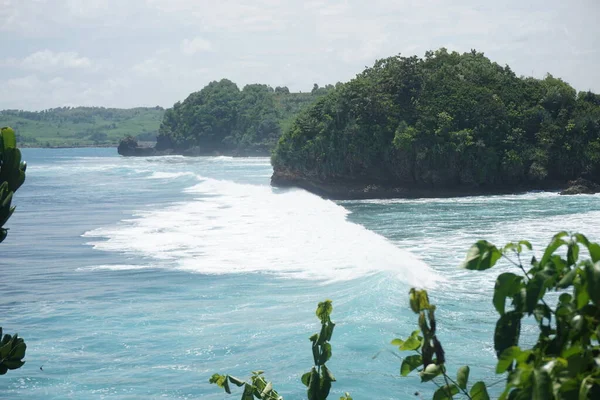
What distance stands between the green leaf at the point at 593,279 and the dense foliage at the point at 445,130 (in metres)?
40.0

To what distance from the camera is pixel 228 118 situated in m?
120

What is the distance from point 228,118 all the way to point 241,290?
343 ft

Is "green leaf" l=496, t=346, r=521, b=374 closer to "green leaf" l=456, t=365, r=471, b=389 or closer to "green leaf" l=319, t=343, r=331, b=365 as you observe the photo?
"green leaf" l=456, t=365, r=471, b=389

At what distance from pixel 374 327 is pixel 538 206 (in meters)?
21.9

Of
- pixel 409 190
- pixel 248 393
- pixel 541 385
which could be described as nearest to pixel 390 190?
pixel 409 190

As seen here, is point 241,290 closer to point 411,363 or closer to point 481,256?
point 411,363

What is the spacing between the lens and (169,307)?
1584 centimetres

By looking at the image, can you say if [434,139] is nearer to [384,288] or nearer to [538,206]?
[538,206]

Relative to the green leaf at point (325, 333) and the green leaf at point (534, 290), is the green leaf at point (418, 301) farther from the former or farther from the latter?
the green leaf at point (325, 333)

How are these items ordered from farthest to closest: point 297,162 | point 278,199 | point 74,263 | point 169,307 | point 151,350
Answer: point 297,162 → point 278,199 → point 74,263 → point 169,307 → point 151,350

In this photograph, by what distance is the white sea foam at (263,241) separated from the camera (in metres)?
19.3

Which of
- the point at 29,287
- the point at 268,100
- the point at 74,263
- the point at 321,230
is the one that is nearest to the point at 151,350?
the point at 29,287

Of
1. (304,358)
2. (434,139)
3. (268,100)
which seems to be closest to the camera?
(304,358)

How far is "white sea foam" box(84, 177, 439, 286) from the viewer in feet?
63.3
